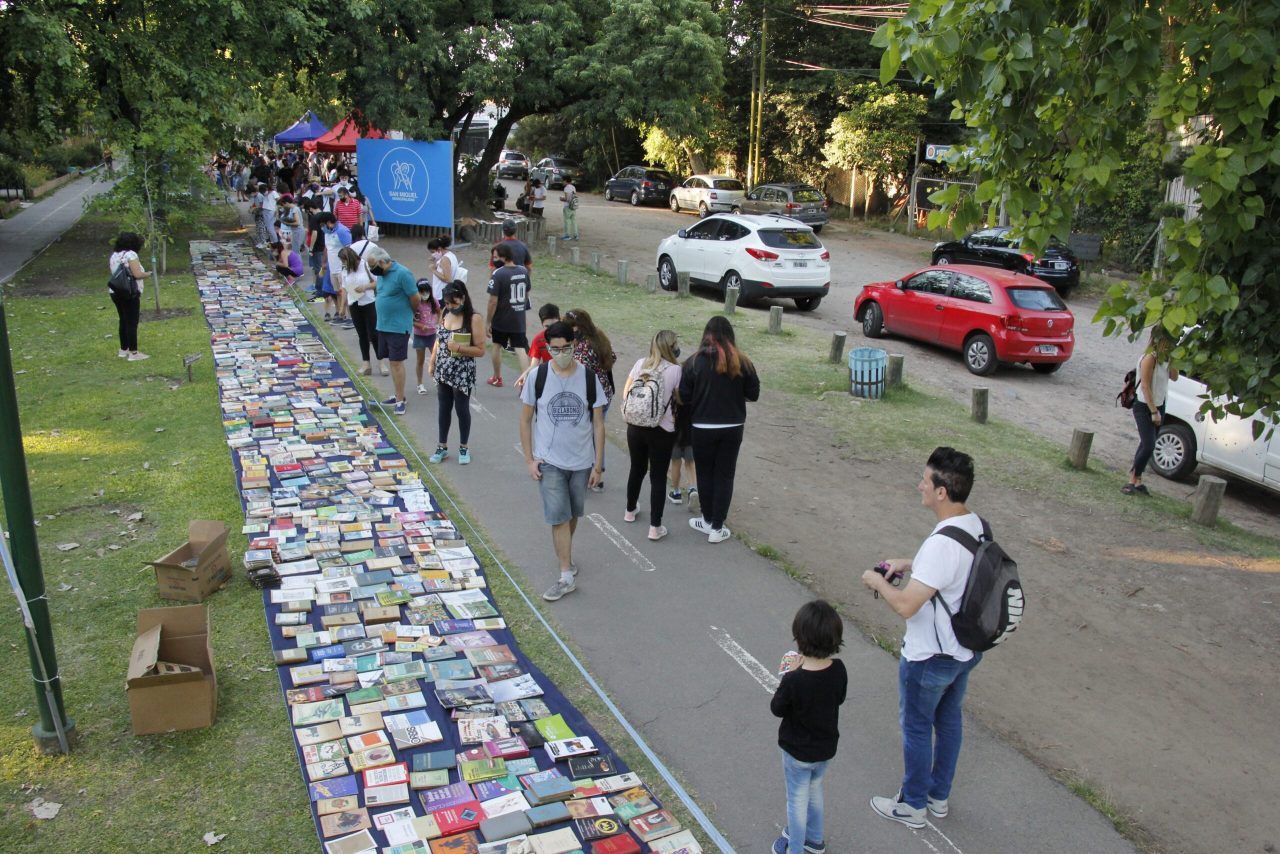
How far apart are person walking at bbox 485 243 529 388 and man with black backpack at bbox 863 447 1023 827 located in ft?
21.9

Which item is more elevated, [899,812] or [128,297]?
[128,297]

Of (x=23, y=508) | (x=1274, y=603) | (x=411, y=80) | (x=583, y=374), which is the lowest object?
(x=1274, y=603)

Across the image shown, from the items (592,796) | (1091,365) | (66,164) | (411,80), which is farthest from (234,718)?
(66,164)

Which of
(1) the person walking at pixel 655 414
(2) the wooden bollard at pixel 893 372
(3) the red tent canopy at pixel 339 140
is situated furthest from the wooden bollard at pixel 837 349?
(3) the red tent canopy at pixel 339 140

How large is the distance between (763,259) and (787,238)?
2.17 feet

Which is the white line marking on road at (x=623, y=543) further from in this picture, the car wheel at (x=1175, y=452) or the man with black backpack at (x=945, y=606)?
the car wheel at (x=1175, y=452)

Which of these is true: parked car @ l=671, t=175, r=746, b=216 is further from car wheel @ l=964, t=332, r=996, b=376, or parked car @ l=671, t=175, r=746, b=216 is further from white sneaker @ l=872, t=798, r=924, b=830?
white sneaker @ l=872, t=798, r=924, b=830

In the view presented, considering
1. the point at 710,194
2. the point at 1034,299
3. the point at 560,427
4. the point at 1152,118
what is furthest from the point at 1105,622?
the point at 710,194

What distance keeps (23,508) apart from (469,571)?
2999mm

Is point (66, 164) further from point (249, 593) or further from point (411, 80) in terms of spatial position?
point (249, 593)

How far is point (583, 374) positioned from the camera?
6570 mm

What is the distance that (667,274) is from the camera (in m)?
20.5

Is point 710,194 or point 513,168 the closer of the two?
point 710,194

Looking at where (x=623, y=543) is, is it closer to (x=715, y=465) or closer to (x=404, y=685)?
(x=715, y=465)
